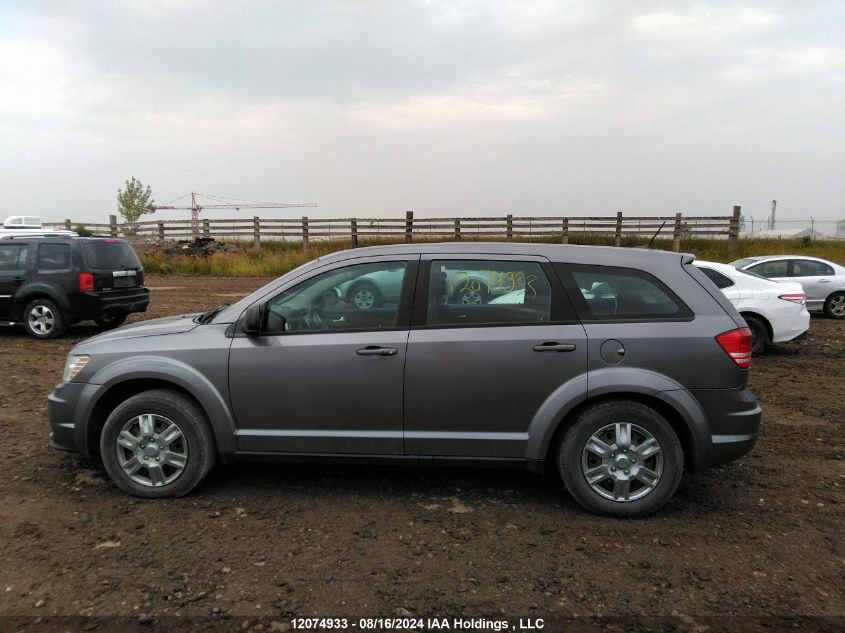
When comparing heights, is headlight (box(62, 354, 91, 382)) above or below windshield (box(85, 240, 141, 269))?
below

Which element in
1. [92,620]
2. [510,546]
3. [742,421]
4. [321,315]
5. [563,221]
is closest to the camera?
[92,620]

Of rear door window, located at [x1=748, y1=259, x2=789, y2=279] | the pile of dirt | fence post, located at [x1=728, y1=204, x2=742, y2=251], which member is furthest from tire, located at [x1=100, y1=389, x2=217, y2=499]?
fence post, located at [x1=728, y1=204, x2=742, y2=251]

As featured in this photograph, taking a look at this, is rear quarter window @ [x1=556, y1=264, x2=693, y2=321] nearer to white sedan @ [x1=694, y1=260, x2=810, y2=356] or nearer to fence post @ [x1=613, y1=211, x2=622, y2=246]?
white sedan @ [x1=694, y1=260, x2=810, y2=356]

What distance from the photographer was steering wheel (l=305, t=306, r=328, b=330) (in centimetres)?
404

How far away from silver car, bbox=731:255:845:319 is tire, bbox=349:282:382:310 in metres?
11.0

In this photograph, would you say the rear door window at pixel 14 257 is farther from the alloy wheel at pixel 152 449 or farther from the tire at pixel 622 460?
the tire at pixel 622 460

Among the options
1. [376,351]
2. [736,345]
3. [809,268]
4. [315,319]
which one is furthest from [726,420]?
[809,268]

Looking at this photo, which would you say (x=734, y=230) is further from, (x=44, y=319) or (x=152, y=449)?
(x=152, y=449)

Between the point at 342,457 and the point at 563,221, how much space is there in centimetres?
2299

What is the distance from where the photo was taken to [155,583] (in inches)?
123

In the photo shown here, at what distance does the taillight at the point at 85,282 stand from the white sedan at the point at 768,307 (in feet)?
30.3

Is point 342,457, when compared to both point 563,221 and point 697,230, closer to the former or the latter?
point 563,221

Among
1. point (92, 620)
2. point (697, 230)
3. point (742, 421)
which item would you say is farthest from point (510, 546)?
point (697, 230)

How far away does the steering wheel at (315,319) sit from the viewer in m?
4.04
